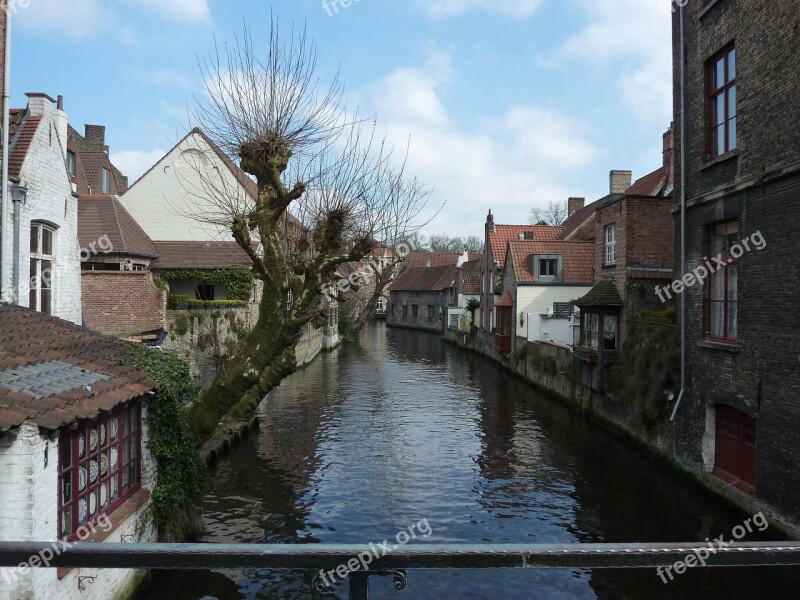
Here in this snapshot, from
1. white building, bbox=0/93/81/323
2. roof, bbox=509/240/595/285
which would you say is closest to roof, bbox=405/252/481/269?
roof, bbox=509/240/595/285

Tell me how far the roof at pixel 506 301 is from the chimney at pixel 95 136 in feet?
84.9

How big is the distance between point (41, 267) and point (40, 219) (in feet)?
3.12

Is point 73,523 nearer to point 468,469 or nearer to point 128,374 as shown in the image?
point 128,374

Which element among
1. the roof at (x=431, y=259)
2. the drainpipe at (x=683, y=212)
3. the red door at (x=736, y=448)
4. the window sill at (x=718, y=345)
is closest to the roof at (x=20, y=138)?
the window sill at (x=718, y=345)

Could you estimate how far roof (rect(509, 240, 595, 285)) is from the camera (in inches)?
1208

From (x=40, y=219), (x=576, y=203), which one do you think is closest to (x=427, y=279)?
(x=576, y=203)

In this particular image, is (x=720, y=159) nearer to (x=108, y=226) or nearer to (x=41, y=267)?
(x=41, y=267)

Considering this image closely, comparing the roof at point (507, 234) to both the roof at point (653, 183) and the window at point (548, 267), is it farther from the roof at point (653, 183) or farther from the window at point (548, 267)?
the roof at point (653, 183)

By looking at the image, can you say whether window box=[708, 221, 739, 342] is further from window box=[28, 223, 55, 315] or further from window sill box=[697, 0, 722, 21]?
window box=[28, 223, 55, 315]

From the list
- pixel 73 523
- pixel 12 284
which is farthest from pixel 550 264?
pixel 73 523

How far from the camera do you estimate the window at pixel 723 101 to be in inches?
463

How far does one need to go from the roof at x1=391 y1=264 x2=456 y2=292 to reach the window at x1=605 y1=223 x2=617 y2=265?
3776 centimetres

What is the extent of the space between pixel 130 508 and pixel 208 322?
13.6 metres

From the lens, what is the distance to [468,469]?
584 inches
